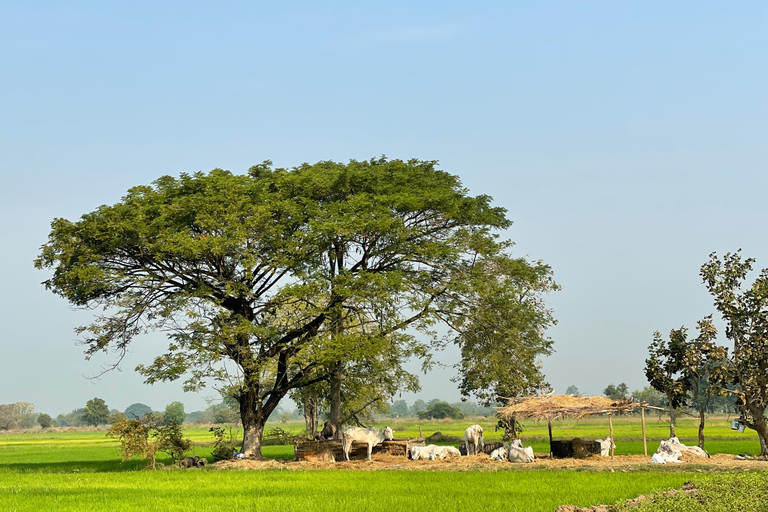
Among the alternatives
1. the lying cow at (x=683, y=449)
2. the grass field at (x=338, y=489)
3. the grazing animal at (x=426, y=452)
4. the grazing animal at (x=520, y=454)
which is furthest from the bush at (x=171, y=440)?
the lying cow at (x=683, y=449)

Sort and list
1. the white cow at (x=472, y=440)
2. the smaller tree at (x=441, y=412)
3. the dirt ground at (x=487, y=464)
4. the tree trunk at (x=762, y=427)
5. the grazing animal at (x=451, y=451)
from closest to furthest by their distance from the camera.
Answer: the dirt ground at (x=487, y=464), the tree trunk at (x=762, y=427), the grazing animal at (x=451, y=451), the white cow at (x=472, y=440), the smaller tree at (x=441, y=412)

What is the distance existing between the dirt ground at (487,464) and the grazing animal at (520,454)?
48 cm

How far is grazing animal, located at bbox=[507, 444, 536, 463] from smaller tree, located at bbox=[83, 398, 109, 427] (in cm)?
11342

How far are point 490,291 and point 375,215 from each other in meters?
5.47

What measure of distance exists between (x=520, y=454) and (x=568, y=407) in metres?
2.21

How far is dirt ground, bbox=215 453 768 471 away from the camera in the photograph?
66.9 ft

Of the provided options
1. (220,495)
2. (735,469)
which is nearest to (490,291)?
(735,469)

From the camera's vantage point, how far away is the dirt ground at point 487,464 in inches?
803

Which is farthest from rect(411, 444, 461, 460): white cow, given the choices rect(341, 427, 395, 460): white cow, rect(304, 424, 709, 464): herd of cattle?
rect(341, 427, 395, 460): white cow

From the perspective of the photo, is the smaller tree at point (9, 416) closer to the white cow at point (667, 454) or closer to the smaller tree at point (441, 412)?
the smaller tree at point (441, 412)

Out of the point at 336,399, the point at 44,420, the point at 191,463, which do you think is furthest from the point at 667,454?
the point at 44,420

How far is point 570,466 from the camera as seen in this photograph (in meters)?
21.4

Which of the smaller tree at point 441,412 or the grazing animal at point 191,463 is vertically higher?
the grazing animal at point 191,463

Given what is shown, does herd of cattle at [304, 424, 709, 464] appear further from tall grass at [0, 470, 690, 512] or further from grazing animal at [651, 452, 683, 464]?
tall grass at [0, 470, 690, 512]
